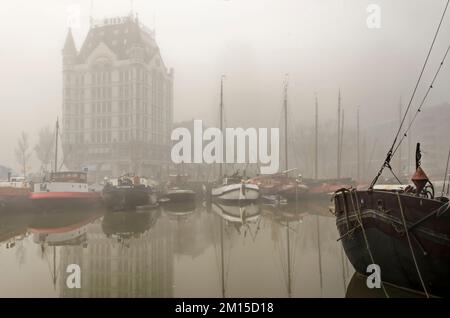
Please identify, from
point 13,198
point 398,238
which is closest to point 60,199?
point 13,198

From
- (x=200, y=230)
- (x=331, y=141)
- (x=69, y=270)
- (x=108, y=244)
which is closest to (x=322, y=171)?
(x=331, y=141)

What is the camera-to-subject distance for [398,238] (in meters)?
4.72

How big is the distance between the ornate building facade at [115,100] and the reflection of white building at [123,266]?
661 centimetres

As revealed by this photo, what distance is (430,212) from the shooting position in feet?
14.2

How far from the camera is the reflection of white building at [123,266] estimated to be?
5.06 meters

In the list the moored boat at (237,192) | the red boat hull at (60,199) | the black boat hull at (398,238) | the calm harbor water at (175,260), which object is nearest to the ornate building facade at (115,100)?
the red boat hull at (60,199)

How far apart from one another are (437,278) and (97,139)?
1500cm

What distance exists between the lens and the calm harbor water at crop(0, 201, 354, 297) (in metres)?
5.11

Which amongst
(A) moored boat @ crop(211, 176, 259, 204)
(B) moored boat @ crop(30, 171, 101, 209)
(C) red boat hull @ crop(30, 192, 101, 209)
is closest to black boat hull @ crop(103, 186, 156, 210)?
(B) moored boat @ crop(30, 171, 101, 209)

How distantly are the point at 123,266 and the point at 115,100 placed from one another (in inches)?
388

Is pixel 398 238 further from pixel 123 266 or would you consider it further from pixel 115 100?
pixel 115 100

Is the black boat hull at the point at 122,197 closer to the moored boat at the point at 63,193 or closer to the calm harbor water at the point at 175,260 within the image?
the moored boat at the point at 63,193

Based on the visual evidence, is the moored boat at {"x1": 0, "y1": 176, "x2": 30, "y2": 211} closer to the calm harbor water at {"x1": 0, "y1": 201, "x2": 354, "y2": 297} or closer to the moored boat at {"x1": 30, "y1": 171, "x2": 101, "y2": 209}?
the moored boat at {"x1": 30, "y1": 171, "x2": 101, "y2": 209}
